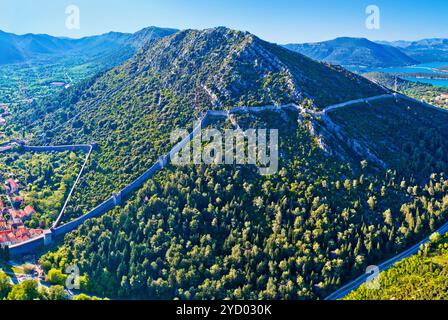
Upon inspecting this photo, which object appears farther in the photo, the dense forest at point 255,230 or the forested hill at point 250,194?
the forested hill at point 250,194

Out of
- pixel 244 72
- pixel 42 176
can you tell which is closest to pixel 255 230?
pixel 244 72

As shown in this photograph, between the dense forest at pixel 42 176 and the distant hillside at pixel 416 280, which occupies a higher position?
the dense forest at pixel 42 176

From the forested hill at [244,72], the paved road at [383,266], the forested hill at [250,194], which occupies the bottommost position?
the paved road at [383,266]

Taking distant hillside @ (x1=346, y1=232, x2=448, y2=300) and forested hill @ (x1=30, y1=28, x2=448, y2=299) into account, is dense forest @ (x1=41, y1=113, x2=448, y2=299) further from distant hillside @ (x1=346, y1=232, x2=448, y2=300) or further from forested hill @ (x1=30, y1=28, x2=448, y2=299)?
distant hillside @ (x1=346, y1=232, x2=448, y2=300)

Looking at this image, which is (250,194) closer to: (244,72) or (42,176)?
(244,72)

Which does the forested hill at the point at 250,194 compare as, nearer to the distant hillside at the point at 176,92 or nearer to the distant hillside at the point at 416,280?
the distant hillside at the point at 176,92

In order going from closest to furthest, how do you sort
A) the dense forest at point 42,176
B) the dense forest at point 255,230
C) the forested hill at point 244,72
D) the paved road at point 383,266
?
the paved road at point 383,266 < the dense forest at point 255,230 < the dense forest at point 42,176 < the forested hill at point 244,72

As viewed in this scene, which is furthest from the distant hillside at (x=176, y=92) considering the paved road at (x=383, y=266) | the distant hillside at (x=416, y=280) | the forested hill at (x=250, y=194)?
the distant hillside at (x=416, y=280)
